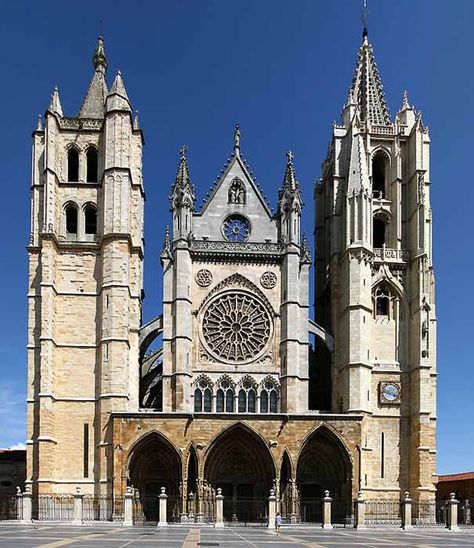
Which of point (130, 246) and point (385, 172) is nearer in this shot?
point (130, 246)

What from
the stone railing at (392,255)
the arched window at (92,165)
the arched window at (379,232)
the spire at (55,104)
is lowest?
the stone railing at (392,255)

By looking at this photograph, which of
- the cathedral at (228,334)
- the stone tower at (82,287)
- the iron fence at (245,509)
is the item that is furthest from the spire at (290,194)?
the iron fence at (245,509)

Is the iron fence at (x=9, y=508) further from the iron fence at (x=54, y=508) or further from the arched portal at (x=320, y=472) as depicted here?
the arched portal at (x=320, y=472)

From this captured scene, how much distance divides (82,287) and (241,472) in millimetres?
11350

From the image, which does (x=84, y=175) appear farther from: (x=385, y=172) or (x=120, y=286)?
(x=385, y=172)

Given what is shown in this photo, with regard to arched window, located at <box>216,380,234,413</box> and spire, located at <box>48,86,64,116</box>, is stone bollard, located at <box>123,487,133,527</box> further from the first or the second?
spire, located at <box>48,86,64,116</box>

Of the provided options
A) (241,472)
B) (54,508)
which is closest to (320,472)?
(241,472)

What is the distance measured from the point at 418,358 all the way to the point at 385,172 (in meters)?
10.2

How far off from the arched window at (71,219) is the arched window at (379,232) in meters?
15.3

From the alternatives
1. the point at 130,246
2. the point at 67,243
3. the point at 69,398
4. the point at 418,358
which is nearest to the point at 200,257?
the point at 130,246

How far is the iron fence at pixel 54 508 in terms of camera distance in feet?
109

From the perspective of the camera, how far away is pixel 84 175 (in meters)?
39.0

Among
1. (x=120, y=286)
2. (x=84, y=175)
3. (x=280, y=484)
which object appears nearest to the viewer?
(x=280, y=484)

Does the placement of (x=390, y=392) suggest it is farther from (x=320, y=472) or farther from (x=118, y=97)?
(x=118, y=97)
